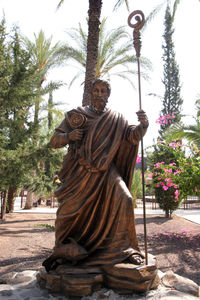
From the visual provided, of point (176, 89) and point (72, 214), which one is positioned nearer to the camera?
point (72, 214)

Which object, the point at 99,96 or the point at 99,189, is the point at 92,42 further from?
the point at 99,189

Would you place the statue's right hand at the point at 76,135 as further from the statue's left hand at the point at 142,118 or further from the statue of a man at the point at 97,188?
the statue's left hand at the point at 142,118

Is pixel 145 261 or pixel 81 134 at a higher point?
pixel 81 134

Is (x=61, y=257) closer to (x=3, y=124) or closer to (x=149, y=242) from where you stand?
(x=149, y=242)

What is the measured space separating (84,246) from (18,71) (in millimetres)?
9691

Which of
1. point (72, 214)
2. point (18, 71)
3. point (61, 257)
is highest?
point (18, 71)

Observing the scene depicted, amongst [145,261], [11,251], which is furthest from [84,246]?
[11,251]

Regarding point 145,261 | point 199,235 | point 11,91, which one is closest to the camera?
point 145,261

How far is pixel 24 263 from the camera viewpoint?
6.16 m

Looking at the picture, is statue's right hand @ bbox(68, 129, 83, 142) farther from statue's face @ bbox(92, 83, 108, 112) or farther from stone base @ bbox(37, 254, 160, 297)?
stone base @ bbox(37, 254, 160, 297)

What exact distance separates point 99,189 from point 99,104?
1.09m

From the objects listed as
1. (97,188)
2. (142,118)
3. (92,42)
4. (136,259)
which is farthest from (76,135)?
Answer: (92,42)

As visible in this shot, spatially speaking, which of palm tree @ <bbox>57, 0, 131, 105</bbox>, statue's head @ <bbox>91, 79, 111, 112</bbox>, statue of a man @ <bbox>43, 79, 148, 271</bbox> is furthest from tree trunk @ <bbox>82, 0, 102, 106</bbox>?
statue of a man @ <bbox>43, 79, 148, 271</bbox>

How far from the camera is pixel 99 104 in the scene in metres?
3.42
